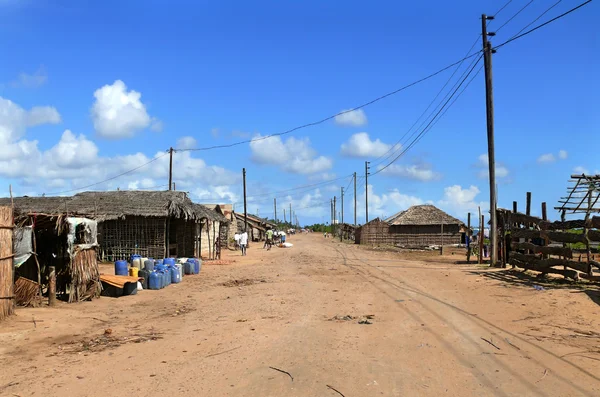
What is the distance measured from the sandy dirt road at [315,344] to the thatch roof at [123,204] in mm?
10694

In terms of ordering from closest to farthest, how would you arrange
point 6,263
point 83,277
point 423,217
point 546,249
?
point 6,263 → point 83,277 → point 546,249 → point 423,217

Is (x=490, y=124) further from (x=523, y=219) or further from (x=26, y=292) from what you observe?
(x=26, y=292)

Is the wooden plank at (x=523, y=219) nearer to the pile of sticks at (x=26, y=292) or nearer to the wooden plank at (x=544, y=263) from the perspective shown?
the wooden plank at (x=544, y=263)

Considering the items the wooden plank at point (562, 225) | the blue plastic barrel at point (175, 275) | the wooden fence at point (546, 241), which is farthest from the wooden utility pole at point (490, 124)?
the blue plastic barrel at point (175, 275)

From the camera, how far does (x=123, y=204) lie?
25547mm

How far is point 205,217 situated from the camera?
1133 inches

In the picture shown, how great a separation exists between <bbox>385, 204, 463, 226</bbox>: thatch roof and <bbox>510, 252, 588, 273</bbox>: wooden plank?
102ft

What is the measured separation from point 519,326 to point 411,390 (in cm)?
455

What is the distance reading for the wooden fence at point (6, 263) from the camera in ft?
32.7

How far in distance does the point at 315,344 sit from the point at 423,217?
44921 mm

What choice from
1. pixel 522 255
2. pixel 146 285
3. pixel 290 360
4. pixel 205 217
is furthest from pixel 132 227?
pixel 290 360

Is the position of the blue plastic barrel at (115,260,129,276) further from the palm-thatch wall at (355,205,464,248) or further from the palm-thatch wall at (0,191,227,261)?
the palm-thatch wall at (355,205,464,248)

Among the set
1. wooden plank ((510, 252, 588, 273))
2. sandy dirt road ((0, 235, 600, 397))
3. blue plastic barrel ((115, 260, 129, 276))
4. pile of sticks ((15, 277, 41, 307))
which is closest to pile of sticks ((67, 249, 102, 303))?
sandy dirt road ((0, 235, 600, 397))

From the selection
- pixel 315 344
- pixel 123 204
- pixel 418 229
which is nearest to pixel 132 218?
pixel 123 204
